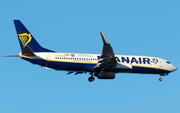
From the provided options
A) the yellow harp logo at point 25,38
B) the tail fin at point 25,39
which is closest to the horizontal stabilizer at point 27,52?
the tail fin at point 25,39

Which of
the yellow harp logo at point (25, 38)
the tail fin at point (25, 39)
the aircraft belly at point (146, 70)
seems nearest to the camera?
the tail fin at point (25, 39)

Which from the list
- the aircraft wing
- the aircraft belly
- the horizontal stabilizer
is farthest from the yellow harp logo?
the aircraft belly

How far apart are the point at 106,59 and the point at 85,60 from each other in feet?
11.2

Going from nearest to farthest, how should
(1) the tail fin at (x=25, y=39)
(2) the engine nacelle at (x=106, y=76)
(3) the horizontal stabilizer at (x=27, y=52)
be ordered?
1. (3) the horizontal stabilizer at (x=27, y=52)
2. (1) the tail fin at (x=25, y=39)
3. (2) the engine nacelle at (x=106, y=76)

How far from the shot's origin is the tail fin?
46812 millimetres

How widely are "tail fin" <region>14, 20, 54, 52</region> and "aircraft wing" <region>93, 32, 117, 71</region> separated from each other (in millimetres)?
7968

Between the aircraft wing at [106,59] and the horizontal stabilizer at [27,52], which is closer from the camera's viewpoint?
the aircraft wing at [106,59]

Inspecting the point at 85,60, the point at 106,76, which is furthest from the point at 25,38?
the point at 106,76

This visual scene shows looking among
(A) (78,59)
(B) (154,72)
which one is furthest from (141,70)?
(A) (78,59)

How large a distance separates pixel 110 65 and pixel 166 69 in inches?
445

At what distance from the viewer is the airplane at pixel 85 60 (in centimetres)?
4506

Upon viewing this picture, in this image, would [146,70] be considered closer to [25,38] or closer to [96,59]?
[96,59]

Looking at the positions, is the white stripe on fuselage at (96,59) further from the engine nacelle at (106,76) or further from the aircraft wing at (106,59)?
the engine nacelle at (106,76)

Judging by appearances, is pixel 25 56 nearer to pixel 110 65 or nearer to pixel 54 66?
pixel 54 66
